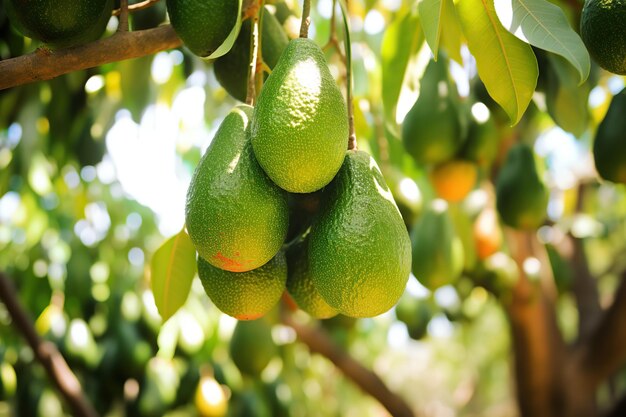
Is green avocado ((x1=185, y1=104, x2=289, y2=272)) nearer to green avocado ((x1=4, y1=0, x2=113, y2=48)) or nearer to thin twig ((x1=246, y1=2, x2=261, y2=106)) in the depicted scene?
thin twig ((x1=246, y1=2, x2=261, y2=106))

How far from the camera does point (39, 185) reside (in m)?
1.89

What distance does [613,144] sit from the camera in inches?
47.3

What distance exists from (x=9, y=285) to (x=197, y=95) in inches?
33.9

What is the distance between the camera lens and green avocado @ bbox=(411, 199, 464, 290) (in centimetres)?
160

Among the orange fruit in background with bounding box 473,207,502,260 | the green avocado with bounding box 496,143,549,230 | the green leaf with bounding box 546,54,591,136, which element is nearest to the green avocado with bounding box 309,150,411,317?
the green leaf with bounding box 546,54,591,136

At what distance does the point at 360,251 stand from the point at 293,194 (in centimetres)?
23

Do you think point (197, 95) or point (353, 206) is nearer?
point (353, 206)

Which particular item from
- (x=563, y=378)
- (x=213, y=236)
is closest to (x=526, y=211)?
(x=213, y=236)

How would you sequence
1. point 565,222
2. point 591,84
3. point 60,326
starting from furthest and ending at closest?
point 565,222 → point 60,326 → point 591,84

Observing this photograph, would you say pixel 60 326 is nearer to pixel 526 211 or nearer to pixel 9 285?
pixel 9 285

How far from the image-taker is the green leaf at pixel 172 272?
3.48 ft

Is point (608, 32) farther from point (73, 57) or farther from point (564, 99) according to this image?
point (73, 57)

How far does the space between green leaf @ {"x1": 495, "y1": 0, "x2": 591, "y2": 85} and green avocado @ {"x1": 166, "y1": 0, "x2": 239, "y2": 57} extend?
396 millimetres

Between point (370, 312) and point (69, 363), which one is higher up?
point (370, 312)
